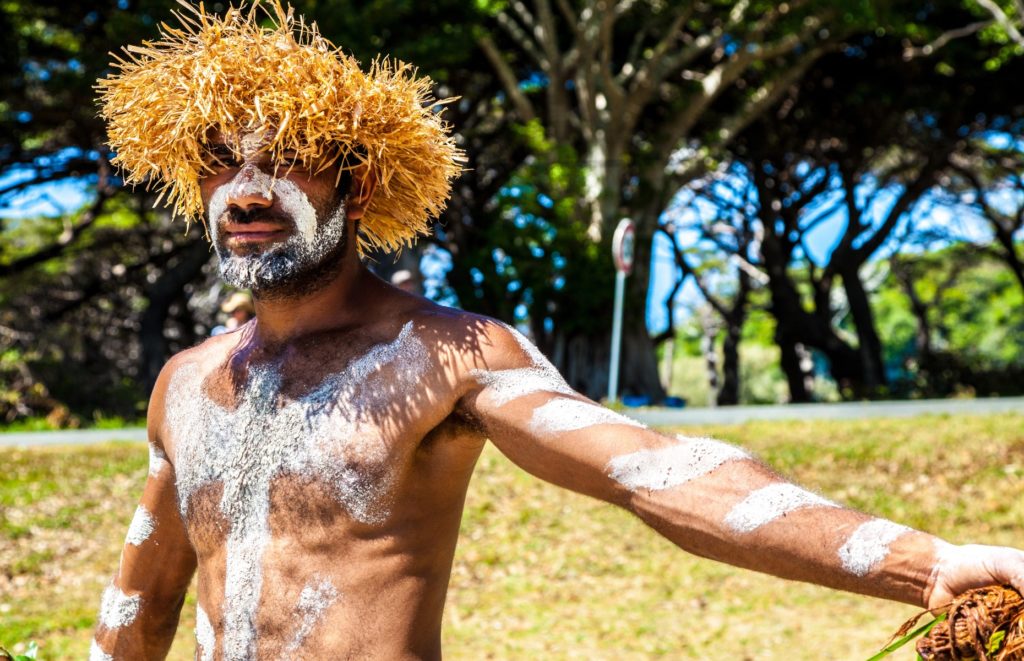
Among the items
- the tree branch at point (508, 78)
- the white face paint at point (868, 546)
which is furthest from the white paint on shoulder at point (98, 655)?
the tree branch at point (508, 78)

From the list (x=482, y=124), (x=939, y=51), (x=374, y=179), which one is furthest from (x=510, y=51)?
(x=374, y=179)

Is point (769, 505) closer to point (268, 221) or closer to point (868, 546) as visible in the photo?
point (868, 546)

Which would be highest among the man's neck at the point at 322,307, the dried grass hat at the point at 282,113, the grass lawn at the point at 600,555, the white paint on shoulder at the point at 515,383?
the dried grass hat at the point at 282,113

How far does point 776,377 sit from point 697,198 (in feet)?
93.3

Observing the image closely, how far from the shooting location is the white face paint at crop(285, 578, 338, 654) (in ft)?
6.63

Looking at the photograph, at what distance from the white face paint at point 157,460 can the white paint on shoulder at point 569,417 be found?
0.92 meters

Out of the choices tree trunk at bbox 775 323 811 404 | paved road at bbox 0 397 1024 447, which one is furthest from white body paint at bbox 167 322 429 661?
tree trunk at bbox 775 323 811 404

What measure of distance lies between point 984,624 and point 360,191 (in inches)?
54.4

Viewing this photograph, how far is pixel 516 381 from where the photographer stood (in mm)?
1978

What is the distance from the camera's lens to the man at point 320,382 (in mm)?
2016

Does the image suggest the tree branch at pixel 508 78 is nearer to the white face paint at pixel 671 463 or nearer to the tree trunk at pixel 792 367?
the tree trunk at pixel 792 367

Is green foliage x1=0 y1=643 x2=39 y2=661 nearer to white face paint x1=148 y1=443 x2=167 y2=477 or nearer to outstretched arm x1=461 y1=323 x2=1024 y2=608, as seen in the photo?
white face paint x1=148 y1=443 x2=167 y2=477

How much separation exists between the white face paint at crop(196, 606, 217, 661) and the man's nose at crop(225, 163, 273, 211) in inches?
30.4

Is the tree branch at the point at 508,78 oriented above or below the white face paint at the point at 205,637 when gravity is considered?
above
